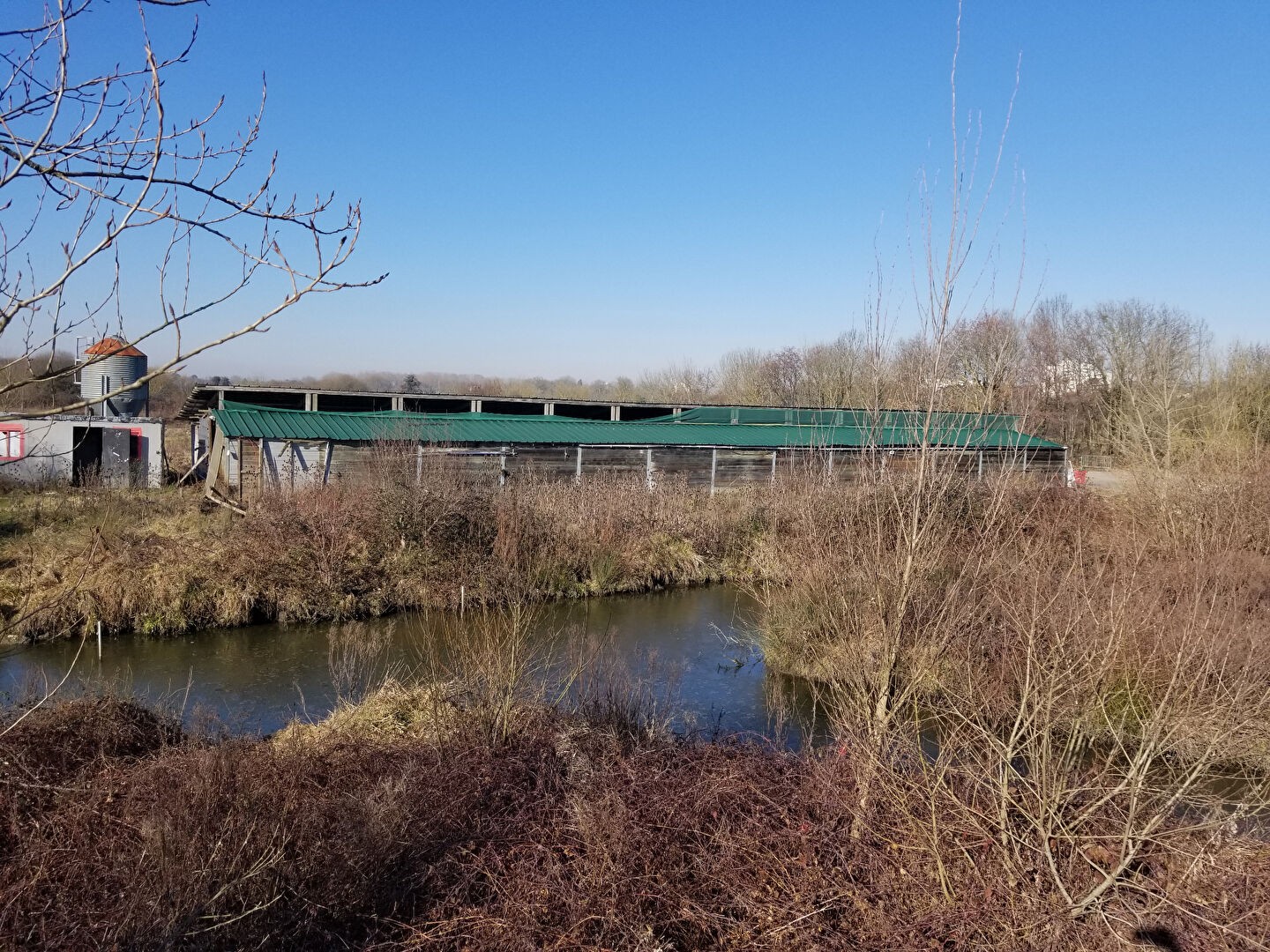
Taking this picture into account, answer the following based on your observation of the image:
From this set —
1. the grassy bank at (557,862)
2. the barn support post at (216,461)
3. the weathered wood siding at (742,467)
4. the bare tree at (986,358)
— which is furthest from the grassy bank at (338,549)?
the bare tree at (986,358)

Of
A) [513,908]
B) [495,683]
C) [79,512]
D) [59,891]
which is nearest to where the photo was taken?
[59,891]

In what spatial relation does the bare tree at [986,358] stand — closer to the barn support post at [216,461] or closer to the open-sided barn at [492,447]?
the open-sided barn at [492,447]

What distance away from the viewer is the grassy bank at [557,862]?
4.06m

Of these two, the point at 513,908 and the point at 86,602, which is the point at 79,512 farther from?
the point at 513,908

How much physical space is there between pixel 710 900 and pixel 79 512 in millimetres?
17628

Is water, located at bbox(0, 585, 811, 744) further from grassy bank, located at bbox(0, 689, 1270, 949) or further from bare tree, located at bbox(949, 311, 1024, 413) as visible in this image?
bare tree, located at bbox(949, 311, 1024, 413)

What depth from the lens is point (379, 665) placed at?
39.1 ft

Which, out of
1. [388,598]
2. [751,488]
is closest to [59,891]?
[388,598]

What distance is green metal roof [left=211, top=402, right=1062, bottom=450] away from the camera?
1978cm

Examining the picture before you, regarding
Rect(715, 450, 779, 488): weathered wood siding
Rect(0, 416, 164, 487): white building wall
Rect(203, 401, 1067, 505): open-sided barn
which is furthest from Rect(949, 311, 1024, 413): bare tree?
Rect(0, 416, 164, 487): white building wall

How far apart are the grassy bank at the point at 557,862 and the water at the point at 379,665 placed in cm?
225

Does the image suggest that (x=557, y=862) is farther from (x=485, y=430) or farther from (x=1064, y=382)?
(x=485, y=430)

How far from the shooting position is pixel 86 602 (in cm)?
1335

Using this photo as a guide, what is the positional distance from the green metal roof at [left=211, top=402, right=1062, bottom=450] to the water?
4932mm
